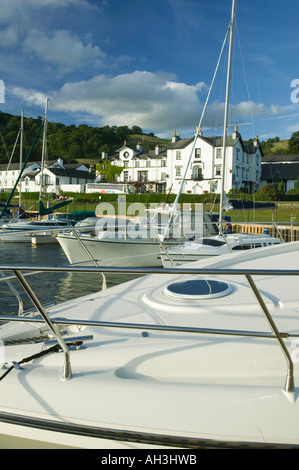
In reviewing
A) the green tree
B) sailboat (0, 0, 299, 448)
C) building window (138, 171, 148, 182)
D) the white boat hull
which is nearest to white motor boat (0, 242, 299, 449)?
sailboat (0, 0, 299, 448)

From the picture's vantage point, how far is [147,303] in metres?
3.10

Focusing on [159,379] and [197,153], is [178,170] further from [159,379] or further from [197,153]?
[159,379]

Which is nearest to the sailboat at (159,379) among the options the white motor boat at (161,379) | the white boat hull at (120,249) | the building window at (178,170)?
the white motor boat at (161,379)

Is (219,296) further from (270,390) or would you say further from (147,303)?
(270,390)

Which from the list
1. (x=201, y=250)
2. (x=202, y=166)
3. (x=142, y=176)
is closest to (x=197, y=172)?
(x=202, y=166)

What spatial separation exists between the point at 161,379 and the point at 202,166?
55.3 m

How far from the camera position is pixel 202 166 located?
55.4 meters

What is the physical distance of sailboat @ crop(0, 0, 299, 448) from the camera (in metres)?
1.65

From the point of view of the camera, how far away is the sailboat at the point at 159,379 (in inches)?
64.9

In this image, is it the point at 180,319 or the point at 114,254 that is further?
the point at 114,254

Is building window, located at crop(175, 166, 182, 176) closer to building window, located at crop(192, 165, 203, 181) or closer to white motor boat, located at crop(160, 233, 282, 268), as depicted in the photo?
building window, located at crop(192, 165, 203, 181)
